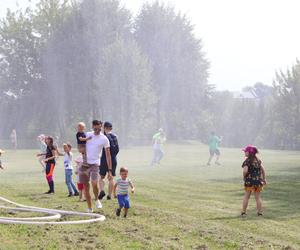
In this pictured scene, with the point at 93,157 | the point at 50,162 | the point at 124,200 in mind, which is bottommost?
the point at 124,200

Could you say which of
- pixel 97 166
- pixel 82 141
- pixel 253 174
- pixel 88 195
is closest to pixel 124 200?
pixel 88 195

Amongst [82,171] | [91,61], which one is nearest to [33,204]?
[82,171]

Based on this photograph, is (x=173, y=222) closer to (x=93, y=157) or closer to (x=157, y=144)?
(x=93, y=157)

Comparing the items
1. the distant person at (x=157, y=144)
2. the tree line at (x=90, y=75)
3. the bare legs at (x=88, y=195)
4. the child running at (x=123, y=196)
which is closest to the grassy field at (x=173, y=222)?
the child running at (x=123, y=196)

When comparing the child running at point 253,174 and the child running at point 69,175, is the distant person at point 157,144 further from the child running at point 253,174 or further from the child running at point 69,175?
the child running at point 253,174

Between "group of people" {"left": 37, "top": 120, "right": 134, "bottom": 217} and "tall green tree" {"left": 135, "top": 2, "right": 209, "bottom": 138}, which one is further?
"tall green tree" {"left": 135, "top": 2, "right": 209, "bottom": 138}

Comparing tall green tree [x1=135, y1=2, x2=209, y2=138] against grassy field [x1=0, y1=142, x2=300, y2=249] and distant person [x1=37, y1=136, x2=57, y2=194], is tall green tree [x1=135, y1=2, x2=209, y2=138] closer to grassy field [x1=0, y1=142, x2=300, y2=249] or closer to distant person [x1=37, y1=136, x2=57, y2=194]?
grassy field [x1=0, y1=142, x2=300, y2=249]

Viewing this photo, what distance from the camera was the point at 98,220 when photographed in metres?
13.2

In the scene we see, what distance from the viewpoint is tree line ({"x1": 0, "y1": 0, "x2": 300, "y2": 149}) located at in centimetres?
6744

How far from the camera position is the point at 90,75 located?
70.3m

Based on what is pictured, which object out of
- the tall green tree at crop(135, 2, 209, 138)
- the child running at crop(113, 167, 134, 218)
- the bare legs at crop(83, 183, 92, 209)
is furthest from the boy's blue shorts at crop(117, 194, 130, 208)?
the tall green tree at crop(135, 2, 209, 138)

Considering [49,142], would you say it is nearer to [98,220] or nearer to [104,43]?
[98,220]

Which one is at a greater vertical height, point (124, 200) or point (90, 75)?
point (90, 75)

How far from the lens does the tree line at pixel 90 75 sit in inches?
2655
